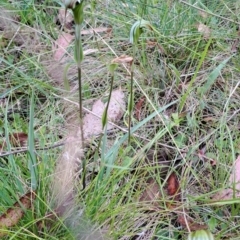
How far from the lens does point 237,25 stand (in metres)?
1.85

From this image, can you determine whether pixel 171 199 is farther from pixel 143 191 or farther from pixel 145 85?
pixel 145 85

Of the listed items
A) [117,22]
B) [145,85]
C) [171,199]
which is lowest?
[171,199]

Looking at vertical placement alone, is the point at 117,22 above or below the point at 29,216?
above

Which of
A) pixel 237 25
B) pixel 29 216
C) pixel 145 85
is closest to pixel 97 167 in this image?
pixel 29 216

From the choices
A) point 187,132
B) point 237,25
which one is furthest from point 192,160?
point 237,25

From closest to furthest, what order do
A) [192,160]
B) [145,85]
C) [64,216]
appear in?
1. [64,216]
2. [192,160]
3. [145,85]

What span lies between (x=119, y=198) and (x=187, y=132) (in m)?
→ 0.35

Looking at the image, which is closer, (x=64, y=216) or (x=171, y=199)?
(x=64, y=216)

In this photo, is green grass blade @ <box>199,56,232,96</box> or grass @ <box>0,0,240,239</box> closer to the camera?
grass @ <box>0,0,240,239</box>

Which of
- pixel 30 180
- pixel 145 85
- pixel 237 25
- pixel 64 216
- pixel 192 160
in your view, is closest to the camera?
pixel 64 216

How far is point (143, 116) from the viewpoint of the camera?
5.12ft

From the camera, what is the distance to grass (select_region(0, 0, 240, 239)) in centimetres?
122

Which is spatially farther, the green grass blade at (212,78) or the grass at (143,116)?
the green grass blade at (212,78)

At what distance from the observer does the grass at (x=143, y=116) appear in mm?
1224
